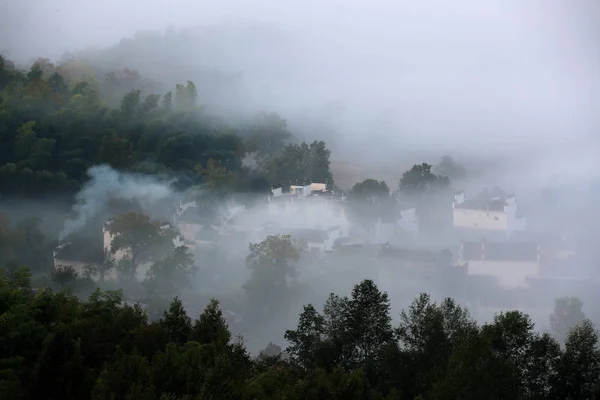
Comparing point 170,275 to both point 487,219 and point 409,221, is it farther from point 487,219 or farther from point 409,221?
point 487,219

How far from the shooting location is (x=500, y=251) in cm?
955

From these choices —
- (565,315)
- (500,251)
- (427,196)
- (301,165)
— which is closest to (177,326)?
(565,315)

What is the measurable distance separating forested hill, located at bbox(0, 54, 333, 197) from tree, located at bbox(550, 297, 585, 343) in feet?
14.6

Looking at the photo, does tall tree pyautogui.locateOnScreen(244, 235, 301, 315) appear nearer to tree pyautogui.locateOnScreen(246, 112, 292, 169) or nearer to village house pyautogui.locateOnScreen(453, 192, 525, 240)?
village house pyautogui.locateOnScreen(453, 192, 525, 240)

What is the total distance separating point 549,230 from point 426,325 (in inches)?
274

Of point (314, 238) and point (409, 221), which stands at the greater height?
point (409, 221)

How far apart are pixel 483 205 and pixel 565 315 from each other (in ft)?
9.93

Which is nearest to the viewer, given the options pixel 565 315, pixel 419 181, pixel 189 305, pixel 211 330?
pixel 211 330

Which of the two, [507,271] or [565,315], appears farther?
[507,271]

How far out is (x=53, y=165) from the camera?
10773 mm

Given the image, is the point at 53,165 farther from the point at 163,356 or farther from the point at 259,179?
the point at 163,356

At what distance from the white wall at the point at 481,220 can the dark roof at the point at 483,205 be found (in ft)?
0.21

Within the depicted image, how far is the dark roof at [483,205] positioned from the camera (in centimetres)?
1094

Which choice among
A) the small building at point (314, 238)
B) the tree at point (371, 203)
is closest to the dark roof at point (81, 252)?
the small building at point (314, 238)
